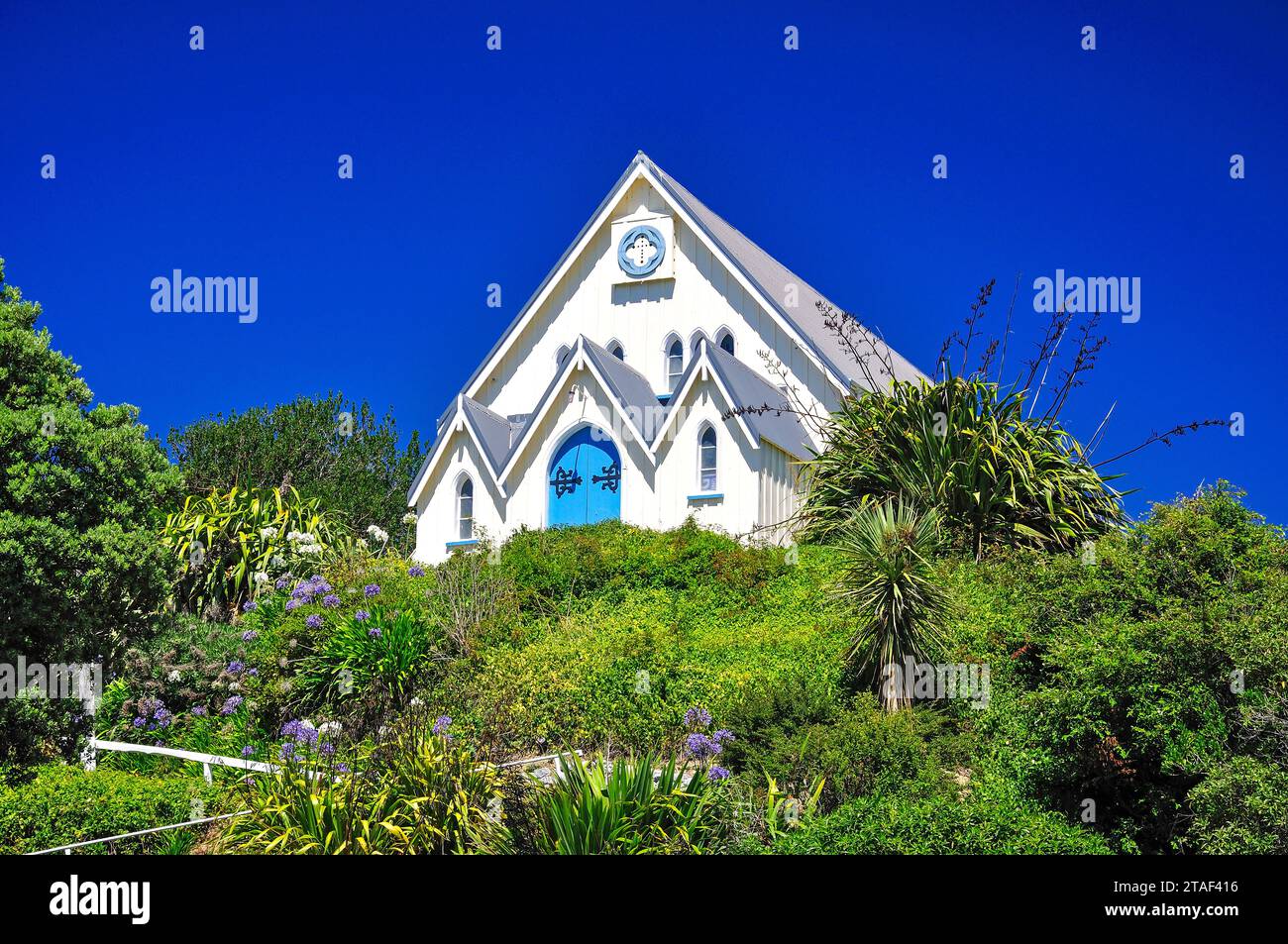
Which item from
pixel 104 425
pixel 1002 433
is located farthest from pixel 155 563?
pixel 1002 433

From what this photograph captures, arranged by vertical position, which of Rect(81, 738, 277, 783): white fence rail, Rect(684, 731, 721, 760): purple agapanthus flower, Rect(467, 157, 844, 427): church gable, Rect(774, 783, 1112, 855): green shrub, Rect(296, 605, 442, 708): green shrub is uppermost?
Rect(467, 157, 844, 427): church gable

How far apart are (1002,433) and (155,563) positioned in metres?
13.2

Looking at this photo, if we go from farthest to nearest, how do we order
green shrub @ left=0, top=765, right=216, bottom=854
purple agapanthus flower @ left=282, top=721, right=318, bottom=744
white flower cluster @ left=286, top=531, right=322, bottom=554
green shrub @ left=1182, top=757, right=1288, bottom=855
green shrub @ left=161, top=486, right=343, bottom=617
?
green shrub @ left=161, top=486, right=343, bottom=617 → white flower cluster @ left=286, top=531, right=322, bottom=554 → purple agapanthus flower @ left=282, top=721, right=318, bottom=744 → green shrub @ left=0, top=765, right=216, bottom=854 → green shrub @ left=1182, top=757, right=1288, bottom=855

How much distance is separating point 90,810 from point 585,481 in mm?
14847

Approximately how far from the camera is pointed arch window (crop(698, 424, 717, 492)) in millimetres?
23719

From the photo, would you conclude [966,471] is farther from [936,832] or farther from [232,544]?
[232,544]

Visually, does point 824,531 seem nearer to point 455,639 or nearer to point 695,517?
point 695,517

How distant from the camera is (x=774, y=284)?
1147 inches

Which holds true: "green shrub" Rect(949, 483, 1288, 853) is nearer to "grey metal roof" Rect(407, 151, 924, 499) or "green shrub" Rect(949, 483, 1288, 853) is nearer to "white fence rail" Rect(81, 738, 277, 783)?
"white fence rail" Rect(81, 738, 277, 783)

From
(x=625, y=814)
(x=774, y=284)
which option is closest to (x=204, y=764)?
(x=625, y=814)

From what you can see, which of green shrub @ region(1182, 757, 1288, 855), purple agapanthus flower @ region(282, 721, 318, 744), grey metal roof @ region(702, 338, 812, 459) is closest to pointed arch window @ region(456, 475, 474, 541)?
grey metal roof @ region(702, 338, 812, 459)

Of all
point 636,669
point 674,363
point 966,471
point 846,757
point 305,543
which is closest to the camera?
point 846,757

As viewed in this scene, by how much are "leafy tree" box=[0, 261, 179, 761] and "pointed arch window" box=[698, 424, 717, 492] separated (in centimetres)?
1230
